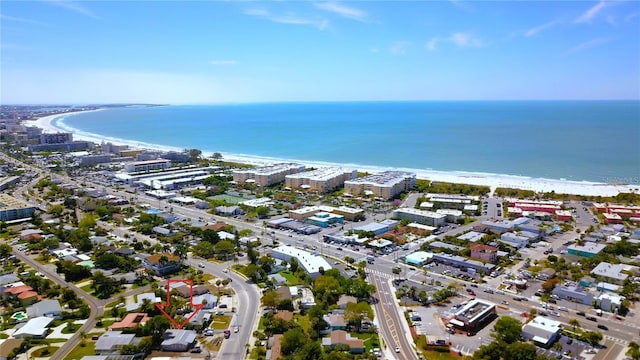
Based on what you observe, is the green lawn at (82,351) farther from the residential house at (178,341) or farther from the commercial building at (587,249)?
the commercial building at (587,249)

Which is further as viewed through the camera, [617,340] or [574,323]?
[574,323]

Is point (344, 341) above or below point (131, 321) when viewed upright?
above

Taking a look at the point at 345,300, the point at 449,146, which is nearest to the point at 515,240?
the point at 345,300

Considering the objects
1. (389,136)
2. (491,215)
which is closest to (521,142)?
(389,136)

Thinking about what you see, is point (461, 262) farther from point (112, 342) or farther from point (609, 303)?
point (112, 342)

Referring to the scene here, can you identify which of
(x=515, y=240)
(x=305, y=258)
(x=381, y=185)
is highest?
(x=381, y=185)

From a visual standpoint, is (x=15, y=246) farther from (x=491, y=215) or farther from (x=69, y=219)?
(x=491, y=215)
